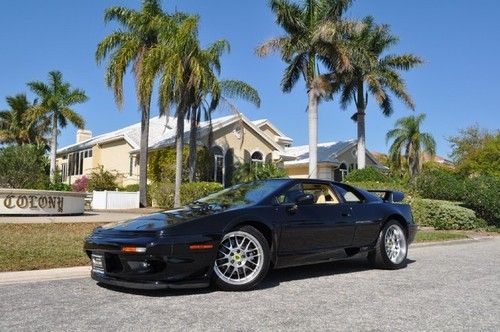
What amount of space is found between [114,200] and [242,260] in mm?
23126

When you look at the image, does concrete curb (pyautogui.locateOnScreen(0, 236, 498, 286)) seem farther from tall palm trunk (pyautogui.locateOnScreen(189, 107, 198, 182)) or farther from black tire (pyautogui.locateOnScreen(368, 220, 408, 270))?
tall palm trunk (pyautogui.locateOnScreen(189, 107, 198, 182))

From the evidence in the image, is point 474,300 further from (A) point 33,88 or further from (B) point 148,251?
(A) point 33,88

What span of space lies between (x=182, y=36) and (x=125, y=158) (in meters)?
14.5

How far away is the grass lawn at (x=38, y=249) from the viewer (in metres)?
7.48

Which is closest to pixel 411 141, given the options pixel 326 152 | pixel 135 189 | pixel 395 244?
pixel 326 152

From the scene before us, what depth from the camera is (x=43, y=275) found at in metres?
6.83

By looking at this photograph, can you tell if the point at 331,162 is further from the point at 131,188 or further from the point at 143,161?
the point at 143,161

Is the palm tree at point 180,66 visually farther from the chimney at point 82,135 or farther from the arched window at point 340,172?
the chimney at point 82,135

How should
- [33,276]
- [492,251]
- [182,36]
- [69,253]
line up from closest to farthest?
[33,276] → [69,253] → [492,251] → [182,36]

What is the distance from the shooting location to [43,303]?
208 inches

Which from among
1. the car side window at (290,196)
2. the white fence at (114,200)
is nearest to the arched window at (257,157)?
the white fence at (114,200)

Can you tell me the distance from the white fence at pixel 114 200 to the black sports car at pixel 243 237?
21185 mm

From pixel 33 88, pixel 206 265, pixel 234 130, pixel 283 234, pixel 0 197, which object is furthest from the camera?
pixel 33 88

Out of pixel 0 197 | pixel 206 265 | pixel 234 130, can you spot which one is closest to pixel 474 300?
pixel 206 265
